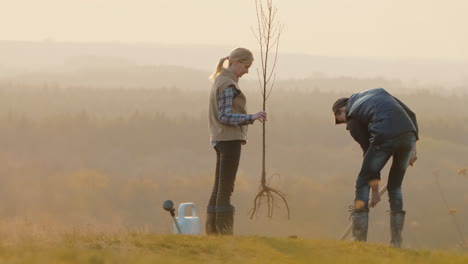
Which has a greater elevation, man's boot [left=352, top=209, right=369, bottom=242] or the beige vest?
the beige vest

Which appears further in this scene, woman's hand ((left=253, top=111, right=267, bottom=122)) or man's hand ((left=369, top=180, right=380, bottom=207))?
man's hand ((left=369, top=180, right=380, bottom=207))

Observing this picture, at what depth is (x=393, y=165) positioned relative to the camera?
26.3ft

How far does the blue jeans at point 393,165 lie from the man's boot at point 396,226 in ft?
0.17

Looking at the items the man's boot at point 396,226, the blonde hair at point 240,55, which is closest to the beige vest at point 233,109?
the blonde hair at point 240,55

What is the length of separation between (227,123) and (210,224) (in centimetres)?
123

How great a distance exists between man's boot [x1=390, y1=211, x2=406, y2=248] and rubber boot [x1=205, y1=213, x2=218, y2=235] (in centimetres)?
184

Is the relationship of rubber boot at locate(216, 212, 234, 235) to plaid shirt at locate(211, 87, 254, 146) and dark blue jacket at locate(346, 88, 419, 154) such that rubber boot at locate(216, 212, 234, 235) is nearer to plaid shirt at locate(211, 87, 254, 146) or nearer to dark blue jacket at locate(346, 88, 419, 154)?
plaid shirt at locate(211, 87, 254, 146)

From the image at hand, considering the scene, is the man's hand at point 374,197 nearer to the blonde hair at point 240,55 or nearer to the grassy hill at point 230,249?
the grassy hill at point 230,249

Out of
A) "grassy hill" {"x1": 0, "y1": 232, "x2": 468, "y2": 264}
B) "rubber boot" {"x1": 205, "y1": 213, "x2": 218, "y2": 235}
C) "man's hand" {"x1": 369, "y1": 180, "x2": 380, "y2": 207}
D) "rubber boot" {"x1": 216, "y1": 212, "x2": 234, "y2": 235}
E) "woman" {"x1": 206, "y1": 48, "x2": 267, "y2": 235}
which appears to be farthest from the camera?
"rubber boot" {"x1": 205, "y1": 213, "x2": 218, "y2": 235}

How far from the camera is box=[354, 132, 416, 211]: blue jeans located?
7.79 metres

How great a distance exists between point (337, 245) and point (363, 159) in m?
0.89

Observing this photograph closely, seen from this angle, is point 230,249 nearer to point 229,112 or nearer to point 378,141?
point 229,112

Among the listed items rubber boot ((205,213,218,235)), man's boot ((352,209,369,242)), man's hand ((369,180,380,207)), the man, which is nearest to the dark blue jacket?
the man

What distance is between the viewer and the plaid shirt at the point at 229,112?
797 centimetres
